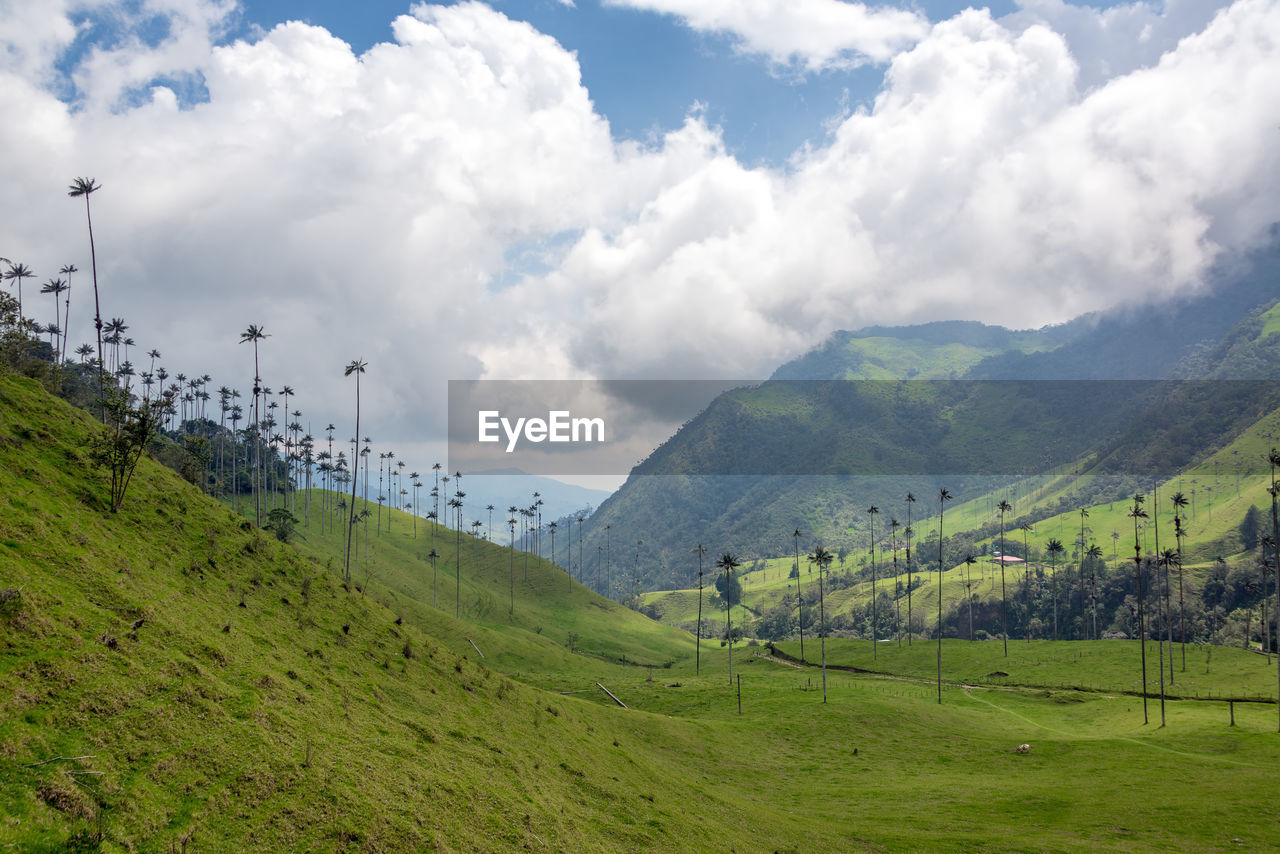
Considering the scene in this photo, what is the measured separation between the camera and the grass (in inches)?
866

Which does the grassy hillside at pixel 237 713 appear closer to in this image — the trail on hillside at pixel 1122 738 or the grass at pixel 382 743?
the grass at pixel 382 743

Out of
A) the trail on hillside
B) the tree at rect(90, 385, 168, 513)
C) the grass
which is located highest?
the tree at rect(90, 385, 168, 513)

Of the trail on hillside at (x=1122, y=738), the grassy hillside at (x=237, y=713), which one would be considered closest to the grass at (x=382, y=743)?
the grassy hillside at (x=237, y=713)

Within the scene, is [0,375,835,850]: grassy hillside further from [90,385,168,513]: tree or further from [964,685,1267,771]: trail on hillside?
[964,685,1267,771]: trail on hillside

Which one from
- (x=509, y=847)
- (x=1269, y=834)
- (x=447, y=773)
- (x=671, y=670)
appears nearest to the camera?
(x=509, y=847)

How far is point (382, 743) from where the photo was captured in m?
32.5

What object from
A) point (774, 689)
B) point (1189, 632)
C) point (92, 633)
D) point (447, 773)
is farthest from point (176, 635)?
point (1189, 632)

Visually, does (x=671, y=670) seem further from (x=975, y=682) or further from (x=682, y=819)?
(x=682, y=819)

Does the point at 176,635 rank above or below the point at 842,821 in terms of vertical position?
above

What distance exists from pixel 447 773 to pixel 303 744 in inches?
313

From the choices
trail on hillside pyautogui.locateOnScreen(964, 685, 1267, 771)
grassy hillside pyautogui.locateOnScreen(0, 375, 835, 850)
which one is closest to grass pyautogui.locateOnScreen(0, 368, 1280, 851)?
grassy hillside pyautogui.locateOnScreen(0, 375, 835, 850)

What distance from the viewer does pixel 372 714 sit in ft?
120

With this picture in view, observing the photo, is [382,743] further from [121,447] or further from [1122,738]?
[1122,738]

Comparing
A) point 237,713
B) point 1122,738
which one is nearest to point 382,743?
point 237,713
